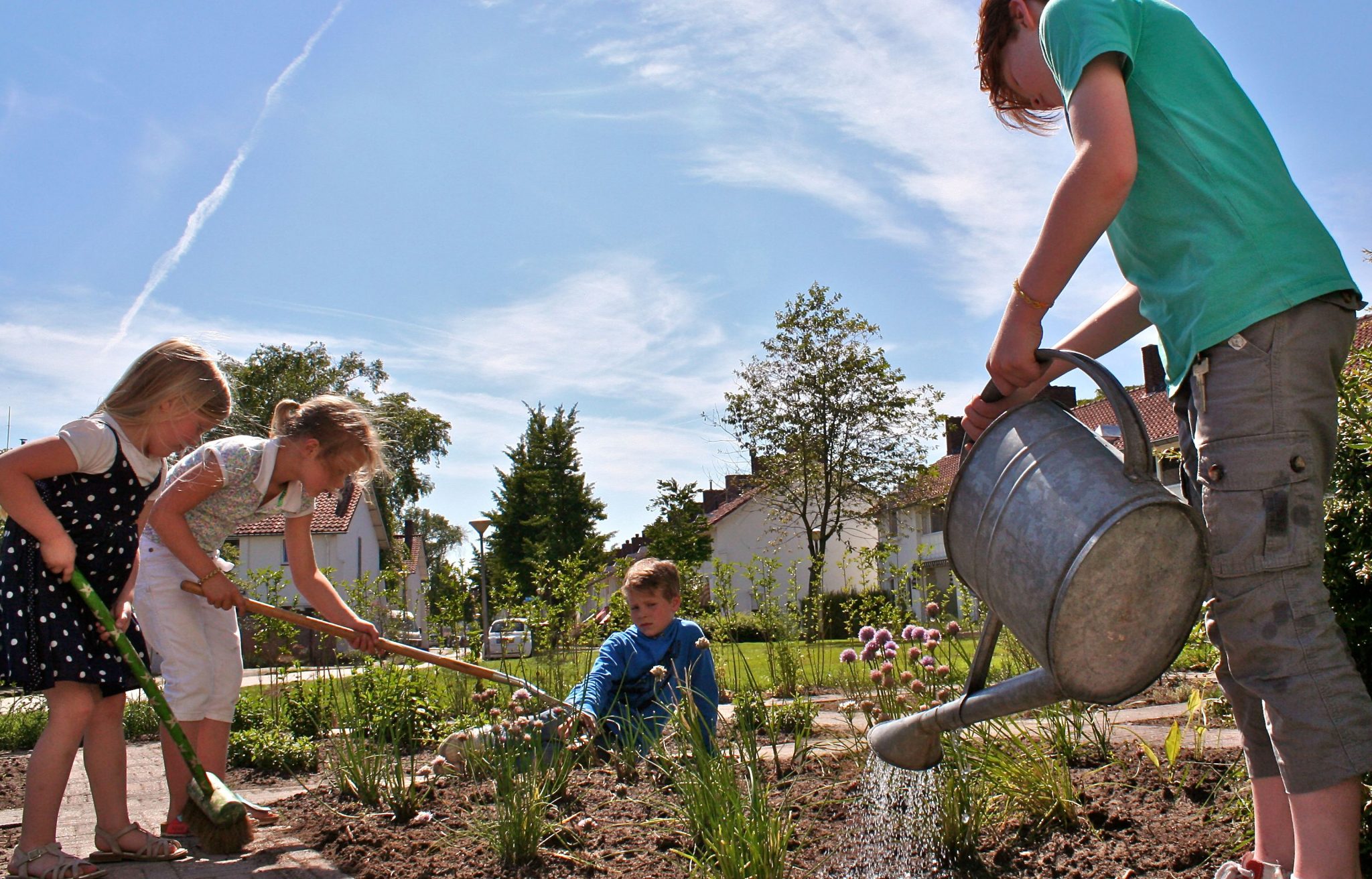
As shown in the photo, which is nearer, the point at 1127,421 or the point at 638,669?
the point at 1127,421

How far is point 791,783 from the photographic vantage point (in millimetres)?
3088

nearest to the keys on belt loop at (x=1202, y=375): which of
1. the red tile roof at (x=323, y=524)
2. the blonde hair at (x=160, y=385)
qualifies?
the blonde hair at (x=160, y=385)

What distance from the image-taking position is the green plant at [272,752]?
4.52 m

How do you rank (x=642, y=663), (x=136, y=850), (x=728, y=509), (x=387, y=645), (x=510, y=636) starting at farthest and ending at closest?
(x=728, y=509), (x=510, y=636), (x=642, y=663), (x=387, y=645), (x=136, y=850)

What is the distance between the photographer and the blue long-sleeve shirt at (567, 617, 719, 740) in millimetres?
3672

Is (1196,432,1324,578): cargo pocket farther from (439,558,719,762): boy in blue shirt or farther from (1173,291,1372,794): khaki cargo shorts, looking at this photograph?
(439,558,719,762): boy in blue shirt

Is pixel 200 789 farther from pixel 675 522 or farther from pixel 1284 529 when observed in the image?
pixel 675 522

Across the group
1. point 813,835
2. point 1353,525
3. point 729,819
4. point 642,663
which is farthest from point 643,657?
point 1353,525

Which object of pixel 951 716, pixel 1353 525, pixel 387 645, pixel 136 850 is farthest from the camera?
pixel 387 645

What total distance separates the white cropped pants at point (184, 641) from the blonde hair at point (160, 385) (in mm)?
478

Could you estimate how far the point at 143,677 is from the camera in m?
2.70

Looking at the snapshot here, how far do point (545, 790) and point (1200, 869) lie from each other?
163 centimetres

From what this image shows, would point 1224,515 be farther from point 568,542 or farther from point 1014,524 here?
point 568,542

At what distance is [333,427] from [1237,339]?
263 cm
